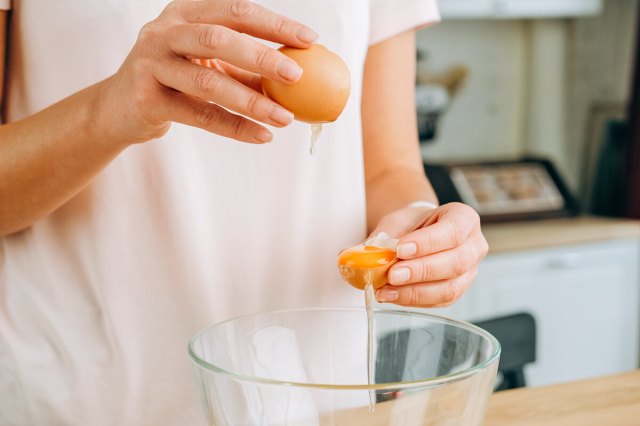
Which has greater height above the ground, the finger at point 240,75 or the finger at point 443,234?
the finger at point 240,75

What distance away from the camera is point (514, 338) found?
4.46 feet

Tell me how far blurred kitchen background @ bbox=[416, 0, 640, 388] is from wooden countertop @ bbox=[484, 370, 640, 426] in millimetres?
1349

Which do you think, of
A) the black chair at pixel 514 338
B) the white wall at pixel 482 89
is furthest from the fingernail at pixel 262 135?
the white wall at pixel 482 89

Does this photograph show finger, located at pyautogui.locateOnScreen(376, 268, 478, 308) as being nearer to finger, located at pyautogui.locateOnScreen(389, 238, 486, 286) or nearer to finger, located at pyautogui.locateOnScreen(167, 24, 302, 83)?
finger, located at pyautogui.locateOnScreen(389, 238, 486, 286)

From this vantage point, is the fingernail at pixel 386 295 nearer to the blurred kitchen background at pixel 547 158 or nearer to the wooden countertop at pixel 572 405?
the wooden countertop at pixel 572 405

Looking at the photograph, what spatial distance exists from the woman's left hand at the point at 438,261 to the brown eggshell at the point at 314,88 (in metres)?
0.16

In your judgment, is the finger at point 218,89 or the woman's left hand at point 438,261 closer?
the finger at point 218,89

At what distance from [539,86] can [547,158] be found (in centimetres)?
30

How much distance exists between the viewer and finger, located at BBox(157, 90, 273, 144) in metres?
0.76

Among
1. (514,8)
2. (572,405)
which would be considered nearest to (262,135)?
(572,405)

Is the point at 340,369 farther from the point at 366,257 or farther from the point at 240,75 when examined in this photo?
the point at 240,75

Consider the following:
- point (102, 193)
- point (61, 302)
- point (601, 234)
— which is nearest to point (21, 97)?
point (102, 193)

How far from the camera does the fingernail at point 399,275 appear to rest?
2.72 feet

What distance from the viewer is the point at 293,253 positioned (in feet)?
3.83
